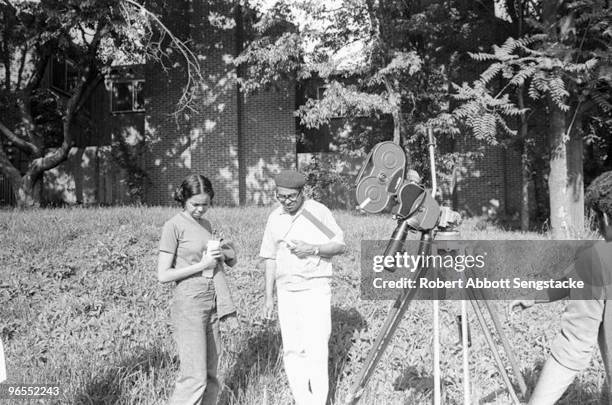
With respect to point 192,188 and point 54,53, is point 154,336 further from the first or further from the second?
point 54,53

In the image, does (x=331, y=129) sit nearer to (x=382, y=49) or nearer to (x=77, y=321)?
(x=382, y=49)

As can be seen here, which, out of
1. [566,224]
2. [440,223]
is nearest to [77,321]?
[440,223]

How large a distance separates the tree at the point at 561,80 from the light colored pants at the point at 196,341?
293 inches

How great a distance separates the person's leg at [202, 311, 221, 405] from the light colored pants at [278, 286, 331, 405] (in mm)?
491

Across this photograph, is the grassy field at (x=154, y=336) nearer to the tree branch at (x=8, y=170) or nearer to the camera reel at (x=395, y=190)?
the camera reel at (x=395, y=190)

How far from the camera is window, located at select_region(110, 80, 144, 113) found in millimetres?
21403

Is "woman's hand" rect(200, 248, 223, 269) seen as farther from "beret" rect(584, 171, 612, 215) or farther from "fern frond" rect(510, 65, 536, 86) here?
"fern frond" rect(510, 65, 536, 86)

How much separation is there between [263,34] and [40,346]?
1355 cm

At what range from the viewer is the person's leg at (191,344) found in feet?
10.3

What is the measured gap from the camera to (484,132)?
31.8 feet

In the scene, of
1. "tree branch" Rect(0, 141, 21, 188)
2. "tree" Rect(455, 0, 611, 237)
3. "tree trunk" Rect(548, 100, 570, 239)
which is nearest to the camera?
"tree" Rect(455, 0, 611, 237)

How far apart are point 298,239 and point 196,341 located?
0.97 meters

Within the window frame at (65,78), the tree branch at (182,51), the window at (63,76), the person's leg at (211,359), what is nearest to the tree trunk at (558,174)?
the tree branch at (182,51)

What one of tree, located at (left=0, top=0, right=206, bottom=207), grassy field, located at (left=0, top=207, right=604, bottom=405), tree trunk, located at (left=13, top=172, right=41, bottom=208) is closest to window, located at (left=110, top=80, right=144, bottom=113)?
tree, located at (left=0, top=0, right=206, bottom=207)
